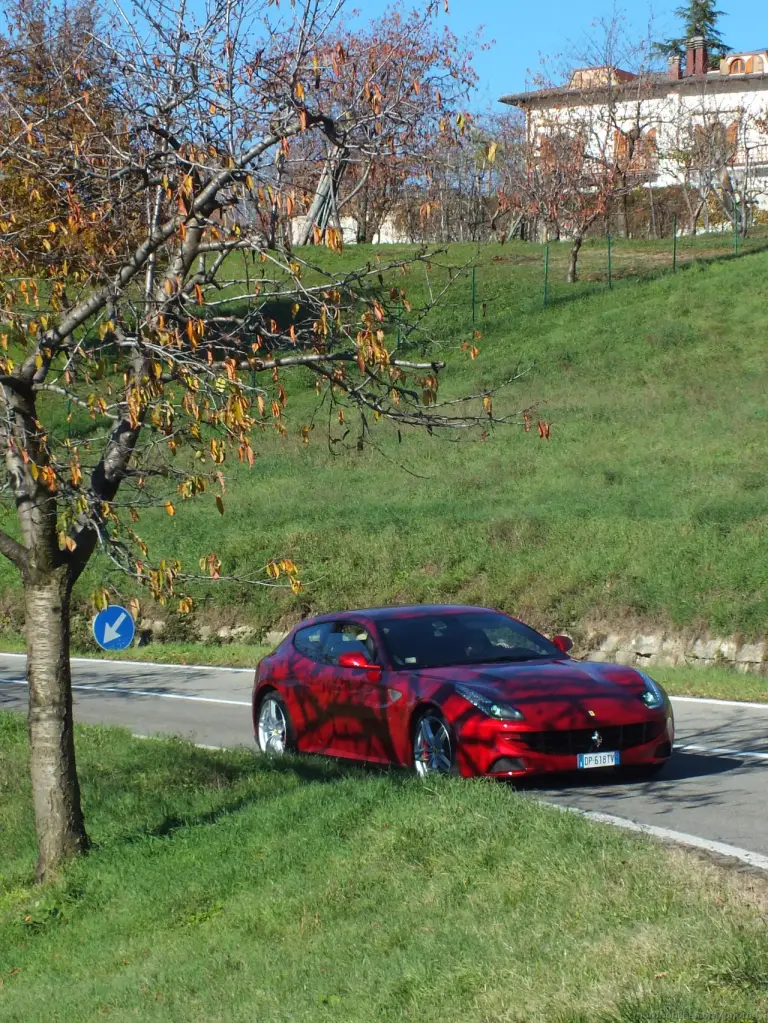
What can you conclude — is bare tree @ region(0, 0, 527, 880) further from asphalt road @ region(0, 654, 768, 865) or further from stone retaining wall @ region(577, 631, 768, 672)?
stone retaining wall @ region(577, 631, 768, 672)

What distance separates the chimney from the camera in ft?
248

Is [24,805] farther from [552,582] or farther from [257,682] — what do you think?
[552,582]

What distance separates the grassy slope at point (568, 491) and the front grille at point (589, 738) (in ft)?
20.0

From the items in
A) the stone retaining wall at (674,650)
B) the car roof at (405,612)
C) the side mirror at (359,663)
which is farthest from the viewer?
Answer: the stone retaining wall at (674,650)

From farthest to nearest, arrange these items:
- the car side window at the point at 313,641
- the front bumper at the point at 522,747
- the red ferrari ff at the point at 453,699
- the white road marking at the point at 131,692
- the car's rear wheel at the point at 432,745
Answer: the white road marking at the point at 131,692, the car side window at the point at 313,641, the car's rear wheel at the point at 432,745, the red ferrari ff at the point at 453,699, the front bumper at the point at 522,747

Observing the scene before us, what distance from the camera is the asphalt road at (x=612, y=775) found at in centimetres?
921

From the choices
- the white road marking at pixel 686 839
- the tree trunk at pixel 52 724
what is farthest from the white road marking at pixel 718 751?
the tree trunk at pixel 52 724

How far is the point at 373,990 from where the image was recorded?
593 cm

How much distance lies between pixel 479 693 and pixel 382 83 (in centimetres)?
468

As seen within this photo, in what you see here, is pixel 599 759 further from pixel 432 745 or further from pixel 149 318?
pixel 149 318

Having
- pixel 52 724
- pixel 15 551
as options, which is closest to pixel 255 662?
pixel 52 724

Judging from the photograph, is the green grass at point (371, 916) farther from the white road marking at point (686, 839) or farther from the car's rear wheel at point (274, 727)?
the car's rear wheel at point (274, 727)

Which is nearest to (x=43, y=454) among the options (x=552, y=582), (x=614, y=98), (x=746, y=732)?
(x=746, y=732)

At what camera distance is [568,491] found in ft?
95.5
